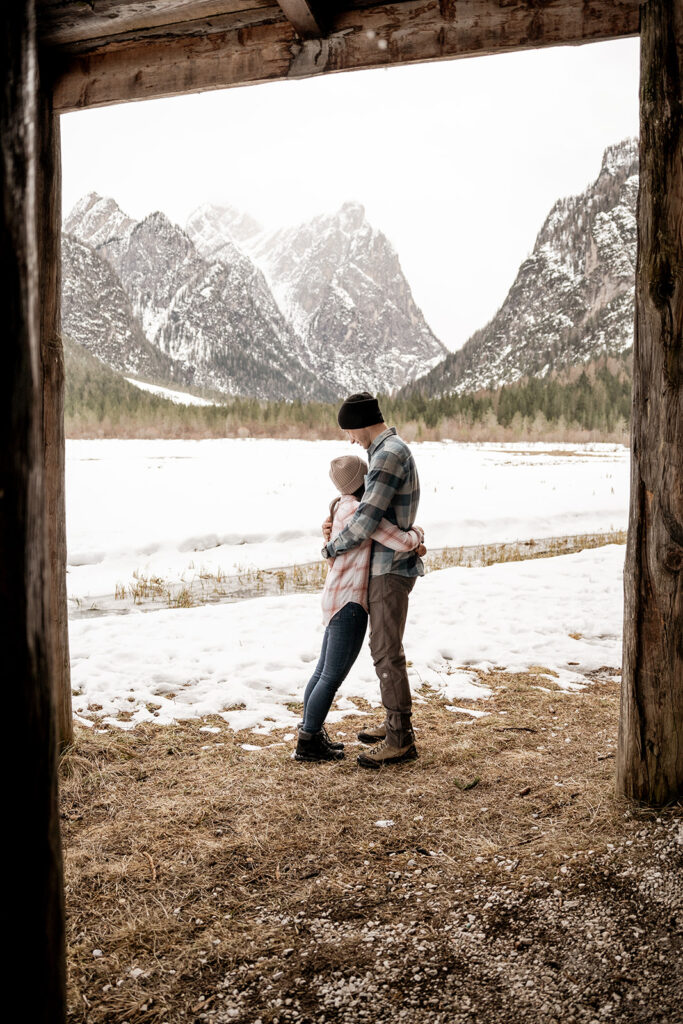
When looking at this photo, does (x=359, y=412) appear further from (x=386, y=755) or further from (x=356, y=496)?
(x=386, y=755)

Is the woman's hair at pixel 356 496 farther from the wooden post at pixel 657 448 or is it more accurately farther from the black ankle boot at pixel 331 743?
the wooden post at pixel 657 448

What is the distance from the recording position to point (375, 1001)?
7.32 feet

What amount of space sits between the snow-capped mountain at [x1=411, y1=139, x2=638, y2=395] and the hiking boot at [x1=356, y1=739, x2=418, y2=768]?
134937 millimetres

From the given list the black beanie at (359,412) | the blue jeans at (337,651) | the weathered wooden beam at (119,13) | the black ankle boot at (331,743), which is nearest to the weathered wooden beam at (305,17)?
the weathered wooden beam at (119,13)

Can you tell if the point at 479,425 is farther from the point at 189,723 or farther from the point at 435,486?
the point at 189,723

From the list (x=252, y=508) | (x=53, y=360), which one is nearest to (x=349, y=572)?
(x=53, y=360)

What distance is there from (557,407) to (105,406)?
37103 millimetres

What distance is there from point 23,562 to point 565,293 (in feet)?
560

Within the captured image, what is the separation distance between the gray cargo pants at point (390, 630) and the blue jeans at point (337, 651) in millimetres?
78

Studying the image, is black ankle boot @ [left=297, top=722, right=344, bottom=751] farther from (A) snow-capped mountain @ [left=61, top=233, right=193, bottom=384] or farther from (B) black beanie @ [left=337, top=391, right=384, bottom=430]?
(A) snow-capped mountain @ [left=61, top=233, right=193, bottom=384]

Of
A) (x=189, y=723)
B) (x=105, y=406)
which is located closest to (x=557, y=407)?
(x=105, y=406)

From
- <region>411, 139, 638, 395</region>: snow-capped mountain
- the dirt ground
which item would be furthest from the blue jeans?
<region>411, 139, 638, 395</region>: snow-capped mountain

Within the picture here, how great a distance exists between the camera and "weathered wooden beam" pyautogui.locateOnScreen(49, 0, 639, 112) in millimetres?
3400

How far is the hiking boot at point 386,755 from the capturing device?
4.04m
